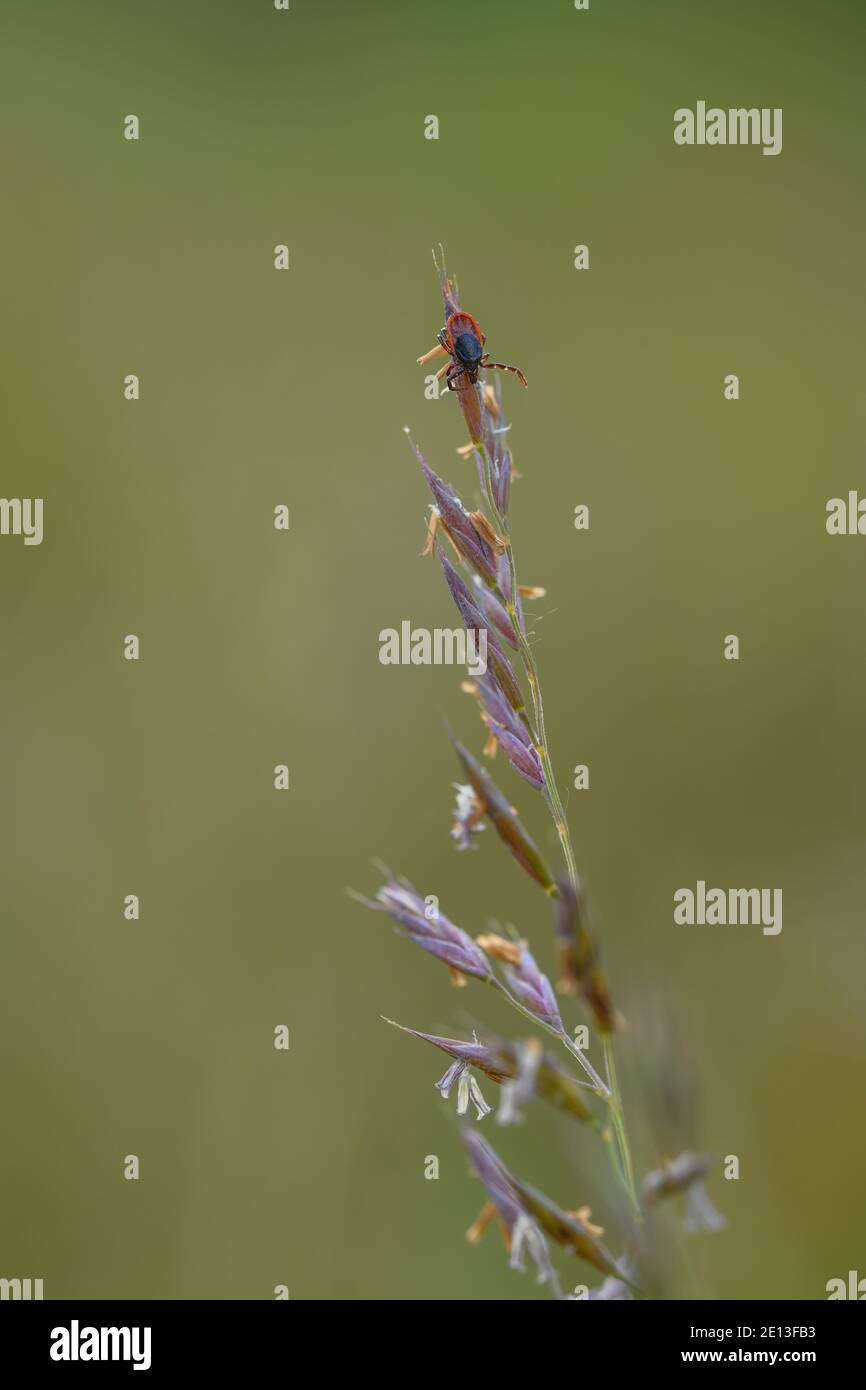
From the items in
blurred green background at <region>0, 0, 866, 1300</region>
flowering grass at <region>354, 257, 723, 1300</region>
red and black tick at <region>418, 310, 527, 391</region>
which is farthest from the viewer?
blurred green background at <region>0, 0, 866, 1300</region>

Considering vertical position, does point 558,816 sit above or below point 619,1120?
above

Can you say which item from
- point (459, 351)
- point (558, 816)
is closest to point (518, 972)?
point (558, 816)

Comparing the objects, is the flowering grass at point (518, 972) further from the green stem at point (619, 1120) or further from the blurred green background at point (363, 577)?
the blurred green background at point (363, 577)

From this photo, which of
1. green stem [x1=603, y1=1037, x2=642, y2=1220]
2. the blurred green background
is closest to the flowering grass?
green stem [x1=603, y1=1037, x2=642, y2=1220]

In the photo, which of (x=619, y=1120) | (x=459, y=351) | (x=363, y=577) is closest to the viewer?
(x=619, y=1120)

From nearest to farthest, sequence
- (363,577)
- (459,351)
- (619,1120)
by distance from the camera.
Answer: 1. (619,1120)
2. (459,351)
3. (363,577)

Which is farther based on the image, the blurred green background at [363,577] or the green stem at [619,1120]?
the blurred green background at [363,577]

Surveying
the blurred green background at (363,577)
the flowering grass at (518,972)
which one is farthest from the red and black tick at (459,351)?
the blurred green background at (363,577)

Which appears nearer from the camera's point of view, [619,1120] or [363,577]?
[619,1120]

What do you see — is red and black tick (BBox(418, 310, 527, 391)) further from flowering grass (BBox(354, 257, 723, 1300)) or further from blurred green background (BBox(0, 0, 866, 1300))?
blurred green background (BBox(0, 0, 866, 1300))

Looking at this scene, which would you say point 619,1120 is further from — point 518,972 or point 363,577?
point 363,577
